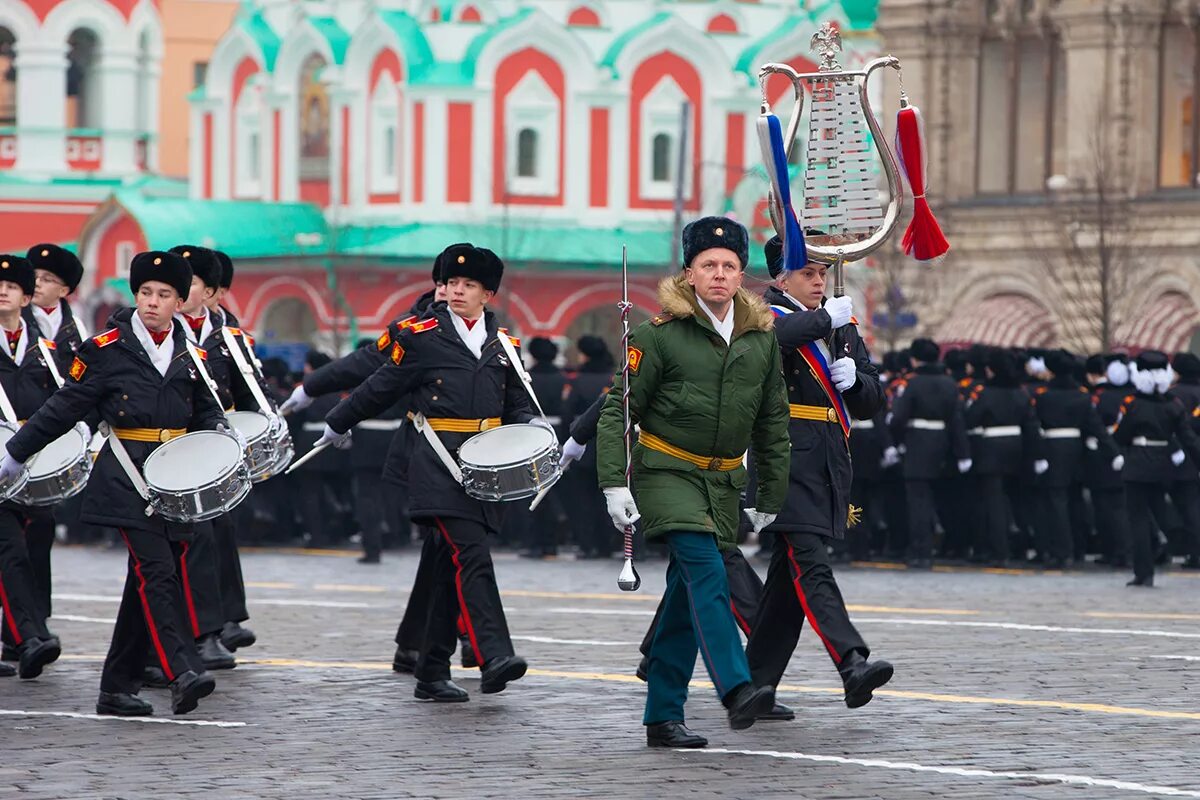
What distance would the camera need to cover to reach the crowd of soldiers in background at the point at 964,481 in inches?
841

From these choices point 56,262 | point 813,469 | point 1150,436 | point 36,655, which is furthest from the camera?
point 1150,436

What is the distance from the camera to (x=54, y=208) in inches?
2544

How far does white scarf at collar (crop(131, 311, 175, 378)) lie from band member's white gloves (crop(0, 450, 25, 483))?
732 mm

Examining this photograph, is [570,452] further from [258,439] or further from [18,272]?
[18,272]

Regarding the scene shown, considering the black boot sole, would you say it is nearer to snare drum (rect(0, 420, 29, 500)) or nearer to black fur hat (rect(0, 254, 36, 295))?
snare drum (rect(0, 420, 29, 500))

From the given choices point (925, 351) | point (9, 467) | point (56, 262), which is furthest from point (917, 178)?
point (925, 351)

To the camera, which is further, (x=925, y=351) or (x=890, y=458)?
(x=890, y=458)

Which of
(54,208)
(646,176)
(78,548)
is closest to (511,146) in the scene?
(646,176)

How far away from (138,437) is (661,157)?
4808 centimetres

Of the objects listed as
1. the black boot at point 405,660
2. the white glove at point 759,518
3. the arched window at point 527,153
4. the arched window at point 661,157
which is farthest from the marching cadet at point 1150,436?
the arched window at point 661,157

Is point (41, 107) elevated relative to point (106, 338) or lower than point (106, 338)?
elevated

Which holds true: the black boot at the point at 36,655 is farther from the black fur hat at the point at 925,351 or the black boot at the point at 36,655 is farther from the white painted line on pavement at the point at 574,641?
the black fur hat at the point at 925,351

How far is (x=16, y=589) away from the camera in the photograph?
41.9 feet

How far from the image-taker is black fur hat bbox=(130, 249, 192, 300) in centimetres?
1147
